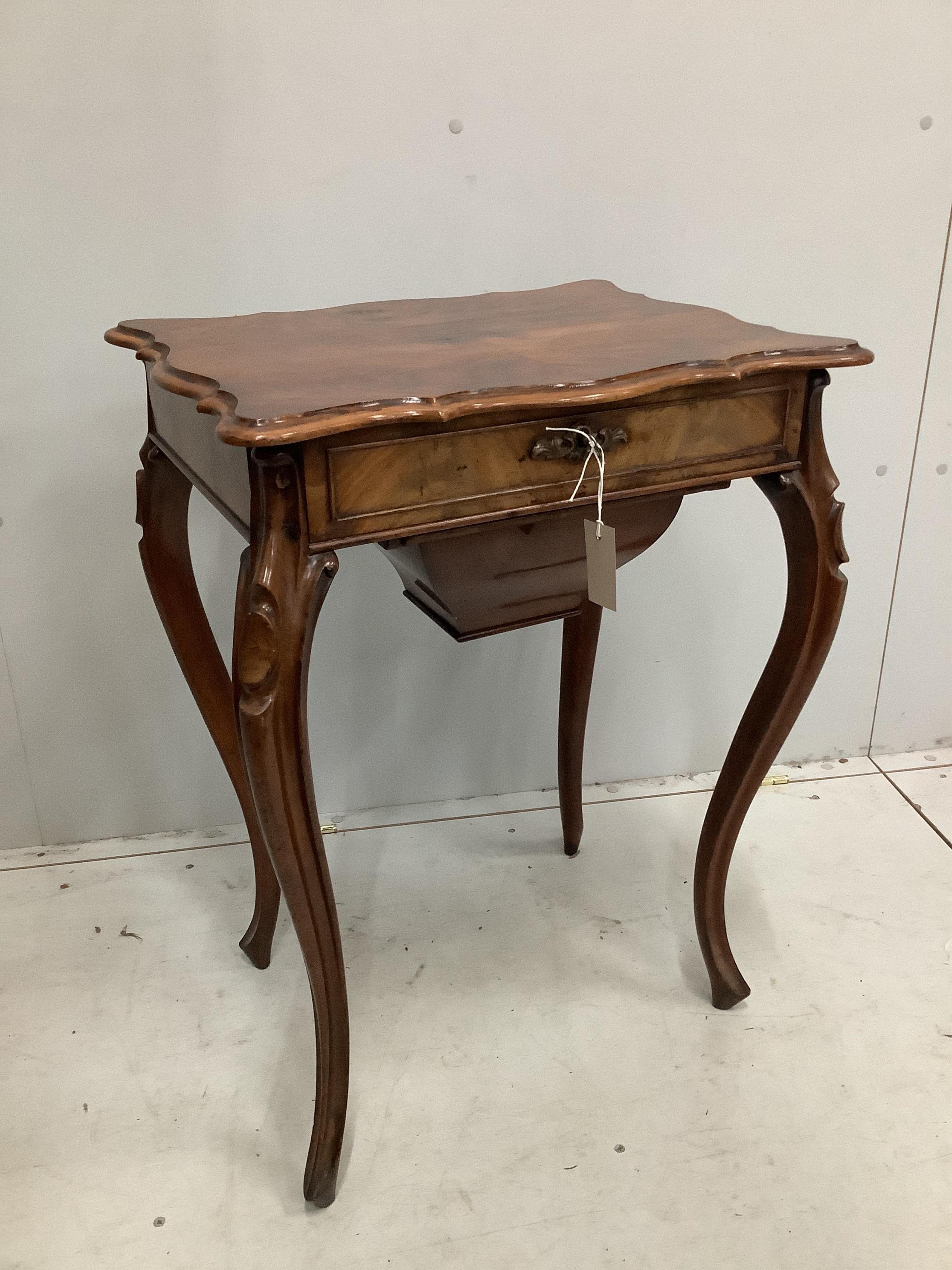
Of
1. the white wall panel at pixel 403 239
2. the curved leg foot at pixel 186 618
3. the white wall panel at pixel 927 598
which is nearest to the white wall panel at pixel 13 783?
the white wall panel at pixel 403 239

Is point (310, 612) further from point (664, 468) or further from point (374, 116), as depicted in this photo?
point (374, 116)

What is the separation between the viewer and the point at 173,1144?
122 centimetres

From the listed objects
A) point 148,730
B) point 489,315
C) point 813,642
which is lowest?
point 148,730

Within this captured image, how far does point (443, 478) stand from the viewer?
914 millimetres

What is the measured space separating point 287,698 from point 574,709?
2.61 feet

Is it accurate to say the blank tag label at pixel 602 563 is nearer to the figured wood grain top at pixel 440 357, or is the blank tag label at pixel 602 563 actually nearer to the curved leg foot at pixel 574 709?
the figured wood grain top at pixel 440 357

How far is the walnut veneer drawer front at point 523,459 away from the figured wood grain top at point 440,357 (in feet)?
0.12

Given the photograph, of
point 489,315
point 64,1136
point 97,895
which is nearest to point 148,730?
point 97,895

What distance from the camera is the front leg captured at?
0.87 meters

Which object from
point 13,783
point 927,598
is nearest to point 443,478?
point 13,783

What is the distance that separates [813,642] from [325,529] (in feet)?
1.98

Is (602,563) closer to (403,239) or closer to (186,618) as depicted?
(186,618)

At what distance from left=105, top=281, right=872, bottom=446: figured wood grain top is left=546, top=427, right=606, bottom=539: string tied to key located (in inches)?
1.3

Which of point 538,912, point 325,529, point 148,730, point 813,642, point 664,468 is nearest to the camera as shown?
point 325,529
